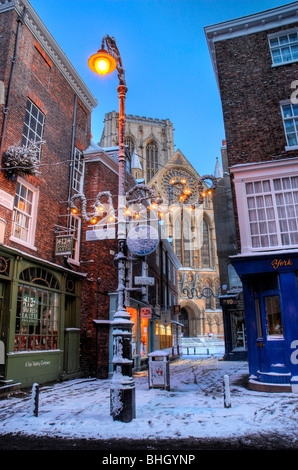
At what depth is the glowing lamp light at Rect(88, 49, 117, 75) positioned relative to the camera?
695 centimetres

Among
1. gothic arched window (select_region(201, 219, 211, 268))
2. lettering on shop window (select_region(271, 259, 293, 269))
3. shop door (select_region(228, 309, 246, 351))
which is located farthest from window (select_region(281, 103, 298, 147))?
gothic arched window (select_region(201, 219, 211, 268))

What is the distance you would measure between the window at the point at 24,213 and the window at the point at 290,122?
9.21 m

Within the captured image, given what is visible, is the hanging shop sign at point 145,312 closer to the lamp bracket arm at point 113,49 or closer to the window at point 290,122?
the window at point 290,122

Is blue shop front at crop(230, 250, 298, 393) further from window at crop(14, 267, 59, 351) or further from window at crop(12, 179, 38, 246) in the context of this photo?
window at crop(12, 179, 38, 246)

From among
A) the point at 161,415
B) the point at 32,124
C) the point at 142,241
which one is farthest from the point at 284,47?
the point at 161,415

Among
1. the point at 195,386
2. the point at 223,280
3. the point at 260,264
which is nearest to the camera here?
the point at 260,264

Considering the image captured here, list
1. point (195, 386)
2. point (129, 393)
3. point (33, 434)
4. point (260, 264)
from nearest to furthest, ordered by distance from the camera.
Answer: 1. point (33, 434)
2. point (129, 393)
3. point (260, 264)
4. point (195, 386)

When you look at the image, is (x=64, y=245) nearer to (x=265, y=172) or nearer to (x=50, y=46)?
(x=265, y=172)

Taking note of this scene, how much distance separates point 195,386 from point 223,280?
58.0 feet

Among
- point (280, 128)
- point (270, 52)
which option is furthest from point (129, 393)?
point (270, 52)

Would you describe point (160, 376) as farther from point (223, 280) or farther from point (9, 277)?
point (223, 280)

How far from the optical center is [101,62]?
7.02m

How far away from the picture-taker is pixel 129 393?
20.7 feet

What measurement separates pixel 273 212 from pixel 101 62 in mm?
7062
